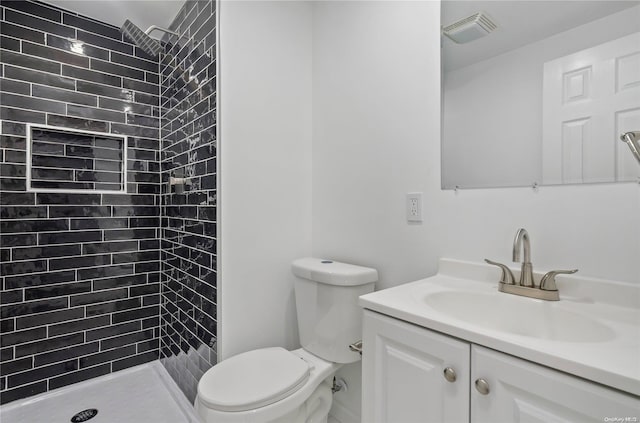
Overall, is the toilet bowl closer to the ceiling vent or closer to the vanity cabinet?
the vanity cabinet

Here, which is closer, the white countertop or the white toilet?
the white countertop

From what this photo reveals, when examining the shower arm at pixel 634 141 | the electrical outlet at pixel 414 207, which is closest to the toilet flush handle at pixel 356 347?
the electrical outlet at pixel 414 207

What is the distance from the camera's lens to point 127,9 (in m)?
1.94

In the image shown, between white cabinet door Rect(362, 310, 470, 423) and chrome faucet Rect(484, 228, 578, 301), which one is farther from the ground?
chrome faucet Rect(484, 228, 578, 301)

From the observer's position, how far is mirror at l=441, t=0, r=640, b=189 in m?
0.89

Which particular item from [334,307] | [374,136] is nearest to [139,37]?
[374,136]

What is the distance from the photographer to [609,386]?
0.55m

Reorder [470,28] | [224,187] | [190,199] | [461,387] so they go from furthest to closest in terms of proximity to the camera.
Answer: [190,199] → [224,187] → [470,28] → [461,387]

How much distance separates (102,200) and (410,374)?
2146 millimetres

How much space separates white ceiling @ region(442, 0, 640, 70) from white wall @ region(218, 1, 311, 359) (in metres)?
0.85

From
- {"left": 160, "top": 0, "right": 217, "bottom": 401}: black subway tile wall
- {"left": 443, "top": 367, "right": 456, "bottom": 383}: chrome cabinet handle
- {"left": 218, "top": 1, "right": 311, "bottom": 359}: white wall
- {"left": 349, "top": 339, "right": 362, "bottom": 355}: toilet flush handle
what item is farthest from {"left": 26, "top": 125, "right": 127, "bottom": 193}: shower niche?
{"left": 443, "top": 367, "right": 456, "bottom": 383}: chrome cabinet handle

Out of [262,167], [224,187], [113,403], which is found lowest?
[113,403]

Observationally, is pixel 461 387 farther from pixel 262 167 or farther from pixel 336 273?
pixel 262 167

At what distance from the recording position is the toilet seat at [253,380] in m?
1.12
